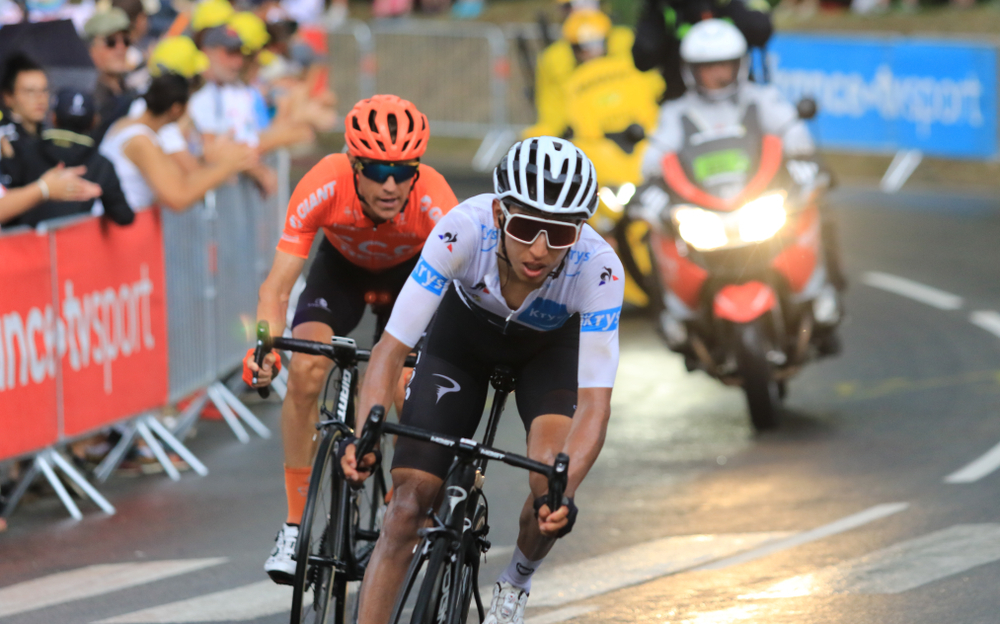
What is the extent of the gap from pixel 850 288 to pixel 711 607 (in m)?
8.40

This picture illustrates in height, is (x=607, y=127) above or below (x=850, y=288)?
above

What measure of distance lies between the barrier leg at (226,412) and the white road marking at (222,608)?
3.20 m

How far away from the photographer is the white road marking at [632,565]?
6879 mm

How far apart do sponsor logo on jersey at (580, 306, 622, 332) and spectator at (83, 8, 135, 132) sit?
6.46 metres

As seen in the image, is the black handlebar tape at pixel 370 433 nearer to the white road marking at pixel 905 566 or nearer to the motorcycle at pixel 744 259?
the white road marking at pixel 905 566

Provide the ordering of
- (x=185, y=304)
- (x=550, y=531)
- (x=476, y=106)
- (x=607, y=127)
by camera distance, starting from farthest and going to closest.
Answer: (x=476, y=106), (x=607, y=127), (x=185, y=304), (x=550, y=531)

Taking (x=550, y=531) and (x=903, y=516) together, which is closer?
(x=550, y=531)

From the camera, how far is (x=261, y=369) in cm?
586

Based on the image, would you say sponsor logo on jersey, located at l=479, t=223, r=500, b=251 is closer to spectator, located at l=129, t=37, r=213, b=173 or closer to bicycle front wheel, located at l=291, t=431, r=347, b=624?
bicycle front wheel, located at l=291, t=431, r=347, b=624

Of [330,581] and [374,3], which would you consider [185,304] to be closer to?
[330,581]

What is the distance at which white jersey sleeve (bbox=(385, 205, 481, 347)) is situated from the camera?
17.3 feet

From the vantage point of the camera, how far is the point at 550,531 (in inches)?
190

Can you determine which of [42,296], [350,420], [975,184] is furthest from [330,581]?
[975,184]

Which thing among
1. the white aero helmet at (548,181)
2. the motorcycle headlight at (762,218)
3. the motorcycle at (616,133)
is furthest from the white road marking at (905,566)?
the motorcycle at (616,133)
